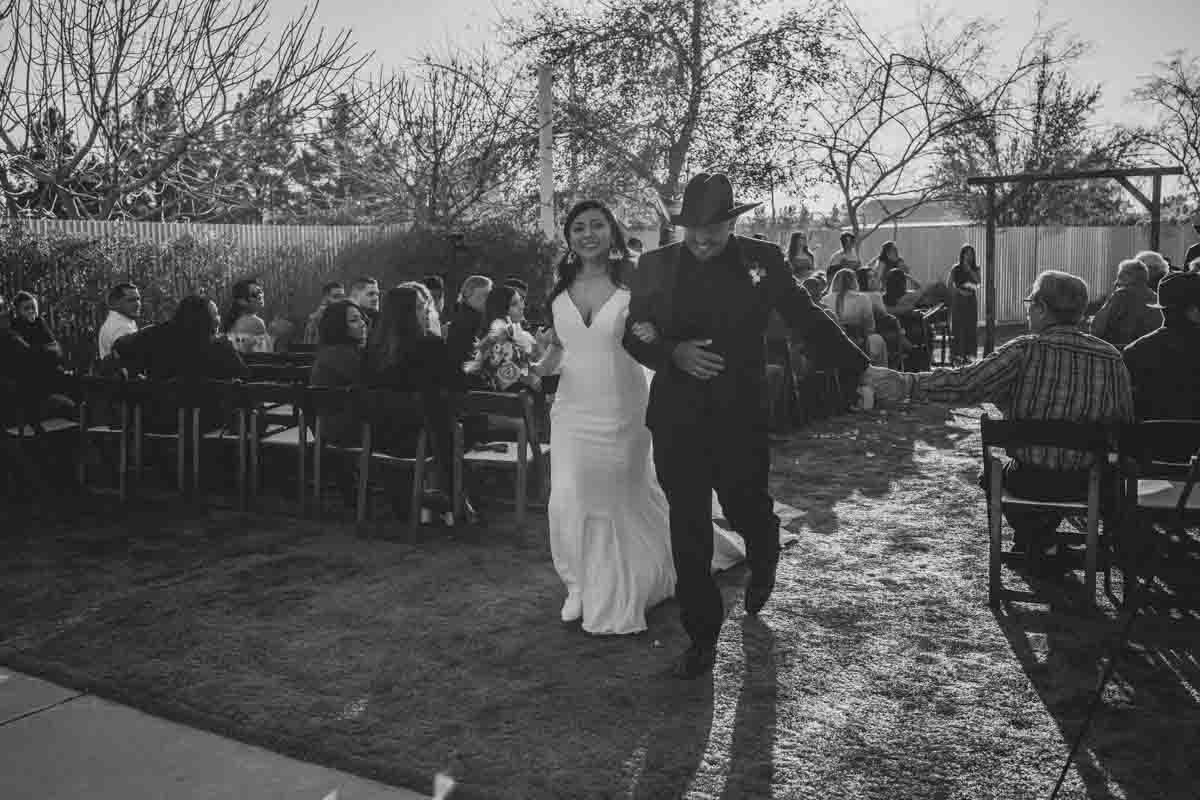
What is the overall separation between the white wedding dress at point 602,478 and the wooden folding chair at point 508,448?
1478 mm

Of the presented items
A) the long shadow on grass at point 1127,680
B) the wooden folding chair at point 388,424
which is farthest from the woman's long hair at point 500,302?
the long shadow on grass at point 1127,680

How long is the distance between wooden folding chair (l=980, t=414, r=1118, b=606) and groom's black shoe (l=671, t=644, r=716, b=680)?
1672 millimetres

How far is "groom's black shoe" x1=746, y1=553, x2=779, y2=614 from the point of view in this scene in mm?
5336

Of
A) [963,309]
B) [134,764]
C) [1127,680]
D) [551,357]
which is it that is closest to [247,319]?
[551,357]

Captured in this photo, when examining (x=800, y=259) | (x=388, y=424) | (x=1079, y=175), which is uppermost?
(x=1079, y=175)

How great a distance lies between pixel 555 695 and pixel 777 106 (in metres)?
18.2

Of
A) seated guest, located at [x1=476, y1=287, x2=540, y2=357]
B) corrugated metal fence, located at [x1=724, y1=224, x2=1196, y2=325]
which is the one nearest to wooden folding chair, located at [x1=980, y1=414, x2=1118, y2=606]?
seated guest, located at [x1=476, y1=287, x2=540, y2=357]

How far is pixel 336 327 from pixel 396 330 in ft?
3.14

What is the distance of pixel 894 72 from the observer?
2142 cm

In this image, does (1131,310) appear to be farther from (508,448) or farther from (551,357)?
(551,357)

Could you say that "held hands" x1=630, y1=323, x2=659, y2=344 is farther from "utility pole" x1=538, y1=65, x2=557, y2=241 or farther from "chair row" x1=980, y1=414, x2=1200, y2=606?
"utility pole" x1=538, y1=65, x2=557, y2=241

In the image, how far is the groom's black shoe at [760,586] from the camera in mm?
5336

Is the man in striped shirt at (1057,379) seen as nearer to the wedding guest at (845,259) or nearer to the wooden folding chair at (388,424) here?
the wooden folding chair at (388,424)

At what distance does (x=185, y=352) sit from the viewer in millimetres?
8242
